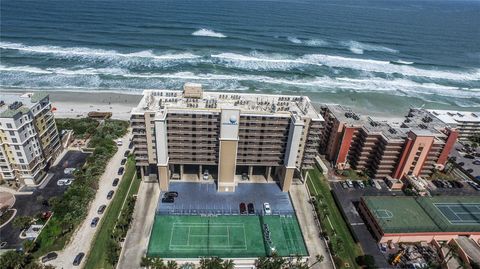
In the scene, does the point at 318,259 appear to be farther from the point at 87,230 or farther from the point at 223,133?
the point at 87,230

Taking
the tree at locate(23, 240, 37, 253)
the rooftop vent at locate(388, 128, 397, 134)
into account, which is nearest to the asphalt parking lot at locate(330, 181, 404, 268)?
the rooftop vent at locate(388, 128, 397, 134)

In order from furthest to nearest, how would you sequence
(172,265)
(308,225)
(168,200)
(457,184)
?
(457,184) → (168,200) → (308,225) → (172,265)

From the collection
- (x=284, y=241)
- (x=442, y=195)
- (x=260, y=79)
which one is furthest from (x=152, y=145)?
(x=260, y=79)

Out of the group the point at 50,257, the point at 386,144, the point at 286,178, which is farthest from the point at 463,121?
the point at 50,257

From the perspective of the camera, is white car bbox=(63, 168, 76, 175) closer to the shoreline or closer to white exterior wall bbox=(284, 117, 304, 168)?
the shoreline

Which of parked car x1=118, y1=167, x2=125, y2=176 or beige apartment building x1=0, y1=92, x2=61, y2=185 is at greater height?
beige apartment building x1=0, y1=92, x2=61, y2=185

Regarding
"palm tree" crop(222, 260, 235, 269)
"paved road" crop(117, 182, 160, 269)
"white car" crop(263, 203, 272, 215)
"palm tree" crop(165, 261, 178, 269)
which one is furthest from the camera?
"white car" crop(263, 203, 272, 215)

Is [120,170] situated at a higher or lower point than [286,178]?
lower
